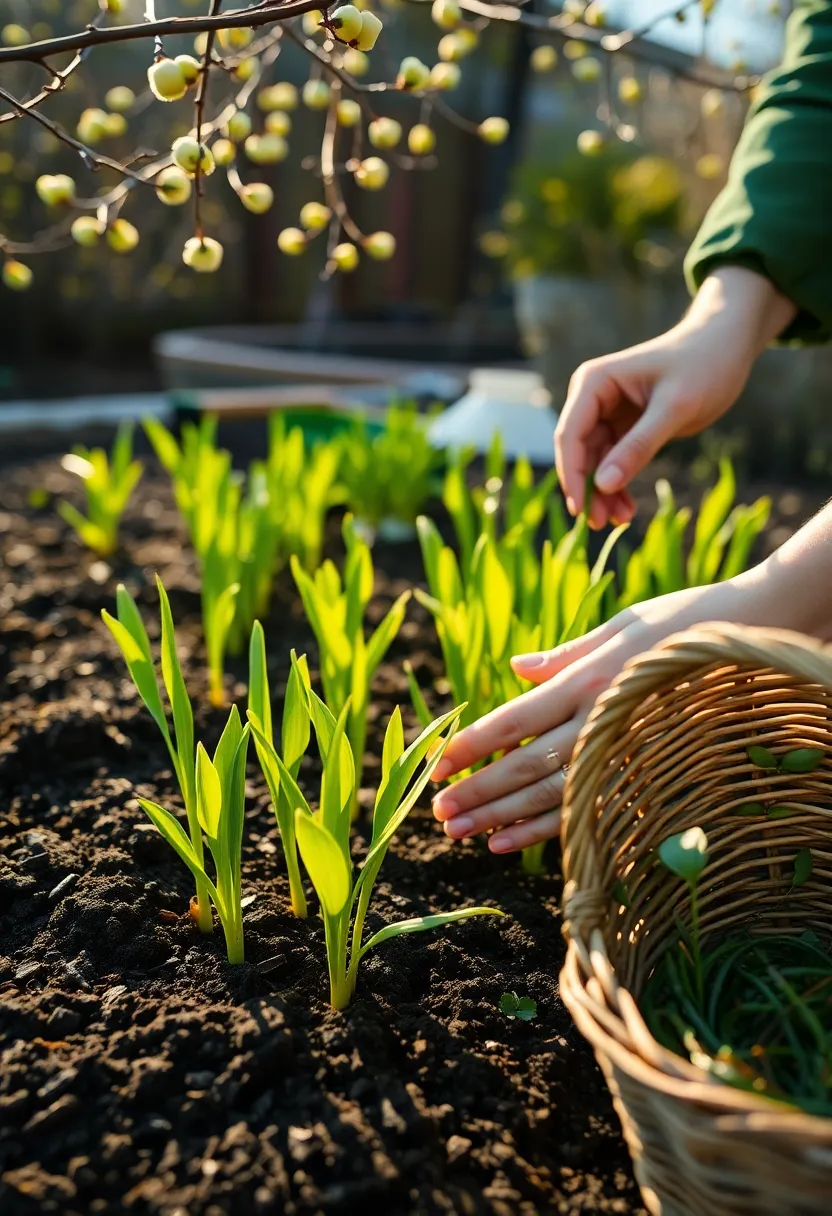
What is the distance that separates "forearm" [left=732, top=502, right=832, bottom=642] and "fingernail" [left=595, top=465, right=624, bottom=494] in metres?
0.41

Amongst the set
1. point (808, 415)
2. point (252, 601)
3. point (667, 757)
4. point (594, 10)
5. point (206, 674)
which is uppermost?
point (808, 415)

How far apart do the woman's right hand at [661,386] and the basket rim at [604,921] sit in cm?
62

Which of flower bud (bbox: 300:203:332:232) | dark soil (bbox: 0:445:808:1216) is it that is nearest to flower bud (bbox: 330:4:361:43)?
flower bud (bbox: 300:203:332:232)

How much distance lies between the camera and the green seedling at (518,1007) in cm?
105

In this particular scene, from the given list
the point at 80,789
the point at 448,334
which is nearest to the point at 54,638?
the point at 80,789

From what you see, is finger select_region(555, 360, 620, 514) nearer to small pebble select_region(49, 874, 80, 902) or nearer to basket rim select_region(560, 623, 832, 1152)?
basket rim select_region(560, 623, 832, 1152)

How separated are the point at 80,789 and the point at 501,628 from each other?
63 cm

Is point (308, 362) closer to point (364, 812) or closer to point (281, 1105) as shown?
point (364, 812)

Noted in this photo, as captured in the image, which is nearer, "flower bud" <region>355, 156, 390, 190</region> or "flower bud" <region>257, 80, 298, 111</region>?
"flower bud" <region>355, 156, 390, 190</region>

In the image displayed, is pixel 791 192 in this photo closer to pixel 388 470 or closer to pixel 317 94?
pixel 317 94

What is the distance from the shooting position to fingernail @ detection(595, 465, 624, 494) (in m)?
1.37

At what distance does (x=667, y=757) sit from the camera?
0.99 m

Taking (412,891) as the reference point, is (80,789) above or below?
above

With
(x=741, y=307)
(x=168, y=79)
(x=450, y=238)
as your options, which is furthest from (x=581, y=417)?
(x=450, y=238)
